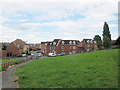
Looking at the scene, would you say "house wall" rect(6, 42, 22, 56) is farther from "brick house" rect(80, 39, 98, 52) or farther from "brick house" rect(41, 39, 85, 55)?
"brick house" rect(80, 39, 98, 52)

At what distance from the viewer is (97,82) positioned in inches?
302

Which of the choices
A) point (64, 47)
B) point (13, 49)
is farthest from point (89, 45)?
point (13, 49)

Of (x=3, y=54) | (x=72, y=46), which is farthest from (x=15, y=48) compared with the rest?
(x=72, y=46)

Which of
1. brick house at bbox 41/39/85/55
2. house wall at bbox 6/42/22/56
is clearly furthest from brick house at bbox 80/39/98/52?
house wall at bbox 6/42/22/56

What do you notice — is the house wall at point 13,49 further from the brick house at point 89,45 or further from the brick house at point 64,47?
the brick house at point 89,45

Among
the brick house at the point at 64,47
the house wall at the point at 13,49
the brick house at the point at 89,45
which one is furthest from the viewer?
the brick house at the point at 89,45

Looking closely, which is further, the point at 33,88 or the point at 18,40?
the point at 18,40

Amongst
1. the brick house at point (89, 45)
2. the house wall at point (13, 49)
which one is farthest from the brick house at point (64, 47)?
the house wall at point (13, 49)

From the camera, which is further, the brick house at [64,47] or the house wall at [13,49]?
the brick house at [64,47]

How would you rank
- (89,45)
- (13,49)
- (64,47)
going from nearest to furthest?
(13,49) < (64,47) < (89,45)

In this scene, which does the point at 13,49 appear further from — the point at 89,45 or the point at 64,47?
the point at 89,45

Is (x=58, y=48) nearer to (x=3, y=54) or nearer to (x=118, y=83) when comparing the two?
(x=3, y=54)

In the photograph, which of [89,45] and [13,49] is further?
[89,45]

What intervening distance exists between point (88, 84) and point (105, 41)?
55899mm
